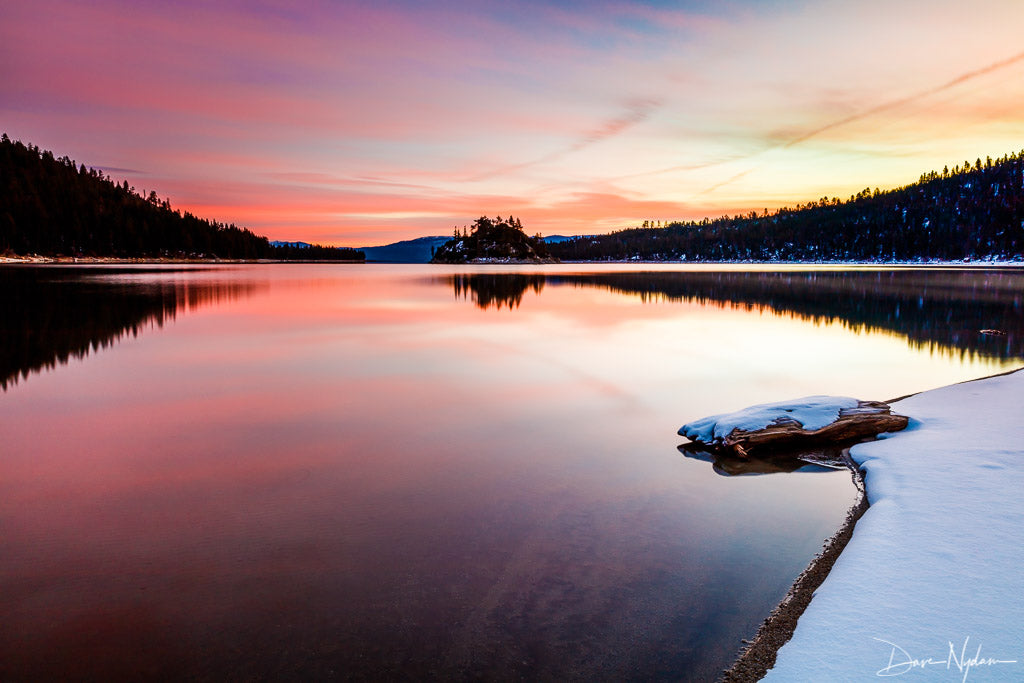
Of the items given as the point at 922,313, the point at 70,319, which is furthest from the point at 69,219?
the point at 922,313

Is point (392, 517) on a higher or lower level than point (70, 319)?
lower

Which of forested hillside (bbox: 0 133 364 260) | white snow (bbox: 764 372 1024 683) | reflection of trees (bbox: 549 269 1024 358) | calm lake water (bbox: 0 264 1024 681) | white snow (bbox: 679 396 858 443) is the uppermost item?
forested hillside (bbox: 0 133 364 260)

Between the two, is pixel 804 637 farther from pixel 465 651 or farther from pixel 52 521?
pixel 52 521

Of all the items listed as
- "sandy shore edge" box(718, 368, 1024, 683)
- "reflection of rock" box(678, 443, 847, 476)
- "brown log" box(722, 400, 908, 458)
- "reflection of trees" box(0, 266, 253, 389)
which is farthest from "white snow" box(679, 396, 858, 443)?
"reflection of trees" box(0, 266, 253, 389)

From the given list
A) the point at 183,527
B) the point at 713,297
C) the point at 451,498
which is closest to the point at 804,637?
the point at 451,498

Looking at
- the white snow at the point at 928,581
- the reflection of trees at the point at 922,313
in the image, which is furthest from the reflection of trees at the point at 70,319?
the reflection of trees at the point at 922,313

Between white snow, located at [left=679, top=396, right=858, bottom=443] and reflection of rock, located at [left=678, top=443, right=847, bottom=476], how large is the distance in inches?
16.0

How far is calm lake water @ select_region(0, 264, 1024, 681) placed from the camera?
4.83 meters

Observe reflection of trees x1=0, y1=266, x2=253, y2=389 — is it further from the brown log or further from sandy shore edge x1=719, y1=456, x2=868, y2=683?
sandy shore edge x1=719, y1=456, x2=868, y2=683

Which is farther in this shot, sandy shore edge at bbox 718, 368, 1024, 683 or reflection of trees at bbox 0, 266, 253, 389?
reflection of trees at bbox 0, 266, 253, 389

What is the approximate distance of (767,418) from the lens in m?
10.4

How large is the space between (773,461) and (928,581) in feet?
14.1

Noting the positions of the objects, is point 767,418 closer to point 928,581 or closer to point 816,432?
point 816,432

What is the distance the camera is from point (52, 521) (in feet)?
23.2
